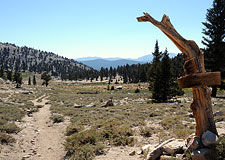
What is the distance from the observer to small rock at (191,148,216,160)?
4.91m

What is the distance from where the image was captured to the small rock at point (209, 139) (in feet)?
16.7

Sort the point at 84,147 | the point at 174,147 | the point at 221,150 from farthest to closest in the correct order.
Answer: the point at 84,147, the point at 174,147, the point at 221,150

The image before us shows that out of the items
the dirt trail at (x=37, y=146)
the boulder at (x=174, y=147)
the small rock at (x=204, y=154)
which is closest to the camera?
the small rock at (x=204, y=154)

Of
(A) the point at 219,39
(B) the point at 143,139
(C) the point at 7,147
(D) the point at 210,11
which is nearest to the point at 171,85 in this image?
(A) the point at 219,39

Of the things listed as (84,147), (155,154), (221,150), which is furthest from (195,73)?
(84,147)

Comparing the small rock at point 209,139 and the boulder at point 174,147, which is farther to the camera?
the boulder at point 174,147

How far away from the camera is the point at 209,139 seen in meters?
5.14

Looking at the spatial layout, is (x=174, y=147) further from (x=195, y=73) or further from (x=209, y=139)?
(x=195, y=73)

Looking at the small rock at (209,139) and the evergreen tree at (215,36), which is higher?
the evergreen tree at (215,36)

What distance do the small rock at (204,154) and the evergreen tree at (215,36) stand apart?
22.4 m

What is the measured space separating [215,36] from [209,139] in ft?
79.1

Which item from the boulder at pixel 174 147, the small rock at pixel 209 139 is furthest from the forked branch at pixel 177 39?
the boulder at pixel 174 147

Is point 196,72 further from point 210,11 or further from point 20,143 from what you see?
point 210,11

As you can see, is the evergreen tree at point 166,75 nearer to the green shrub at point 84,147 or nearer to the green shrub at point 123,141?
the green shrub at point 123,141
